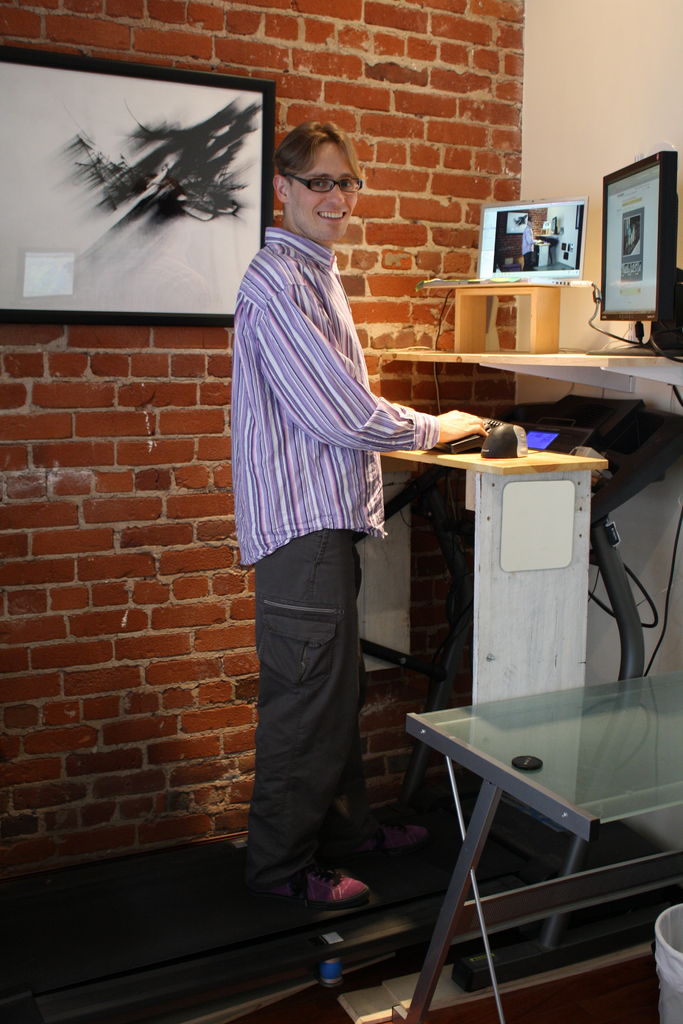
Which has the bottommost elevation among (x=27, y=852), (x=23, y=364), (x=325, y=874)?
(x=27, y=852)

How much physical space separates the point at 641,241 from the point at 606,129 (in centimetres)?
78

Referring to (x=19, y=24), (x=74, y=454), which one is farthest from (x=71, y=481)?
(x=19, y=24)

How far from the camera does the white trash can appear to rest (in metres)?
2.22

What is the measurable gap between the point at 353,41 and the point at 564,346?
1148mm

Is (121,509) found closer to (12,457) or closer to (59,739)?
(12,457)

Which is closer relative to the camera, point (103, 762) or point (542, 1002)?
point (542, 1002)

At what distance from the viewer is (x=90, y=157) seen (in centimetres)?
287

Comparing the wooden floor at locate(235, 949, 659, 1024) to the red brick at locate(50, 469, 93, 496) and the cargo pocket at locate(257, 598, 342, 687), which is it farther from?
the red brick at locate(50, 469, 93, 496)

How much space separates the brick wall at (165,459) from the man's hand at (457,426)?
0.78m

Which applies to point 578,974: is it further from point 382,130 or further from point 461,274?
point 382,130

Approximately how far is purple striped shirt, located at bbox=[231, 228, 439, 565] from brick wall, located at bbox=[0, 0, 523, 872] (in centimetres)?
59

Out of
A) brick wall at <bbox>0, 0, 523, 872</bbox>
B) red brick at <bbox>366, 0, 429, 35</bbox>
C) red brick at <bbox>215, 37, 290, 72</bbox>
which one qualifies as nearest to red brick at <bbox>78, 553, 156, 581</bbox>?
brick wall at <bbox>0, 0, 523, 872</bbox>

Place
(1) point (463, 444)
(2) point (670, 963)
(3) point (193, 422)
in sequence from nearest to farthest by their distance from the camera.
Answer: (2) point (670, 963), (1) point (463, 444), (3) point (193, 422)

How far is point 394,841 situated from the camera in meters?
2.90
